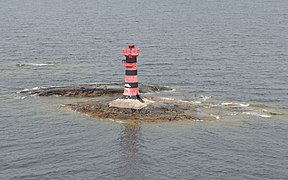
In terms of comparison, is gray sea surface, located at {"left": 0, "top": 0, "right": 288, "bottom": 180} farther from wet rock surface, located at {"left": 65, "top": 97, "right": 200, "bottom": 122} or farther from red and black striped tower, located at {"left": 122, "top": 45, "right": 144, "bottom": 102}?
red and black striped tower, located at {"left": 122, "top": 45, "right": 144, "bottom": 102}

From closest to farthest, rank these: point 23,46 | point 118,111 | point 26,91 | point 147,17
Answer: point 118,111 → point 26,91 → point 23,46 → point 147,17

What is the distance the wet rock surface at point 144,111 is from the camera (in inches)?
2357

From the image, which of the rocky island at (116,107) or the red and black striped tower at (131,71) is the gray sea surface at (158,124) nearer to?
the rocky island at (116,107)

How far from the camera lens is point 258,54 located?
10406cm

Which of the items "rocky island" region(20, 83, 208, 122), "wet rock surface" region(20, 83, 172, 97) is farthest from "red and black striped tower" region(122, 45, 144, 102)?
"wet rock surface" region(20, 83, 172, 97)

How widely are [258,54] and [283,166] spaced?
2331 inches

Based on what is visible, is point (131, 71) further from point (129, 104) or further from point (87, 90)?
point (87, 90)

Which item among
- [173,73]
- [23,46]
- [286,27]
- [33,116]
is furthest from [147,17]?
[33,116]

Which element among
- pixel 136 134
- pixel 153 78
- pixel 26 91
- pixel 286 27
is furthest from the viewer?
pixel 286 27

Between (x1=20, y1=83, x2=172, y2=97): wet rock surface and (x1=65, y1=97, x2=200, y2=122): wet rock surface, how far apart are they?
462 centimetres

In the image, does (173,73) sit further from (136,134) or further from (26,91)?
(136,134)

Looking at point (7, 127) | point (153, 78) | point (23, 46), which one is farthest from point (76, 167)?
point (23, 46)

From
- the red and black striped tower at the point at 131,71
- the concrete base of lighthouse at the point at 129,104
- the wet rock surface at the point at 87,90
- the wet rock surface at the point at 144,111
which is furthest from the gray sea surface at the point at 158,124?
the red and black striped tower at the point at 131,71

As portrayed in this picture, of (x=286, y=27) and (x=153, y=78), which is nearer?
(x=153, y=78)
